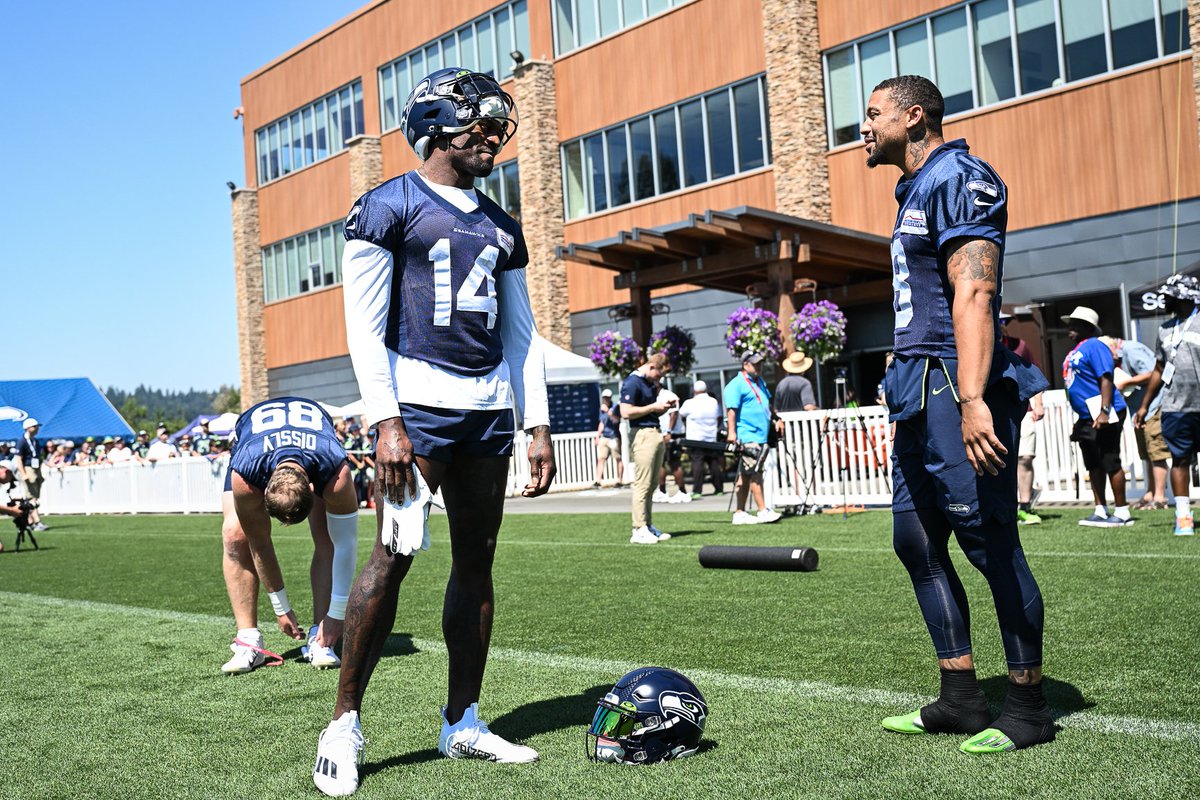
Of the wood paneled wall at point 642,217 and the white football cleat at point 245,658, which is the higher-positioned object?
the wood paneled wall at point 642,217

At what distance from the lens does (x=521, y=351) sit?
4.27 meters

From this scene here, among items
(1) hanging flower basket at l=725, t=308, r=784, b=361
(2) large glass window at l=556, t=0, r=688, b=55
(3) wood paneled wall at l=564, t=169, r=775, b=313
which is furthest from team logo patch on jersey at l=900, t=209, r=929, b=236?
(2) large glass window at l=556, t=0, r=688, b=55

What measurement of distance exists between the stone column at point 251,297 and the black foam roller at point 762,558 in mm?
34393

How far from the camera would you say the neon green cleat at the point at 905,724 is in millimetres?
4031

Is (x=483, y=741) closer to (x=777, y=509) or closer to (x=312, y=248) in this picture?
(x=777, y=509)

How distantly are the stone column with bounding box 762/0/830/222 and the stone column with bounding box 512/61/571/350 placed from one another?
718cm

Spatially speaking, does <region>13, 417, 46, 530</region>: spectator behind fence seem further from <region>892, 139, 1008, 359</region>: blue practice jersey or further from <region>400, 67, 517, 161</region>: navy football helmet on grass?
<region>892, 139, 1008, 359</region>: blue practice jersey

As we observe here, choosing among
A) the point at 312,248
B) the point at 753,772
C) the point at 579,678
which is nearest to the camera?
the point at 753,772

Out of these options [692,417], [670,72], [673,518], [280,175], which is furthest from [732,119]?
[280,175]

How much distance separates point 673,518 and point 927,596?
10.8m

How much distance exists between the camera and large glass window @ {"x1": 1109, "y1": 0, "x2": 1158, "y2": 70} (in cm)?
1909

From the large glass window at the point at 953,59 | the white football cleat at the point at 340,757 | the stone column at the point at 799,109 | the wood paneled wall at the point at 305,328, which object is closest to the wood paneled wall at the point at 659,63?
the stone column at the point at 799,109

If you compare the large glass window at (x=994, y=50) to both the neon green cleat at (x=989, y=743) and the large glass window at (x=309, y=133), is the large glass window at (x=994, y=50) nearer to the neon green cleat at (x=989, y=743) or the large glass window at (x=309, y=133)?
the neon green cleat at (x=989, y=743)

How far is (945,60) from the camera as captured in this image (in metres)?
21.9
